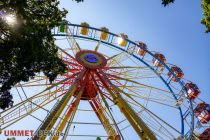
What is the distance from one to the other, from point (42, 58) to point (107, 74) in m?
10.6

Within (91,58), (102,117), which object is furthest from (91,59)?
(102,117)

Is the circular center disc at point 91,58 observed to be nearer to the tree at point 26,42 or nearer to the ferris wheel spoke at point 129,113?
the ferris wheel spoke at point 129,113

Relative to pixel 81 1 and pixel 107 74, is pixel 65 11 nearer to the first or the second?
pixel 81 1

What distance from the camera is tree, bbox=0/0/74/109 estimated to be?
36.1 feet

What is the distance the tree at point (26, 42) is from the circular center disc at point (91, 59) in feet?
28.9

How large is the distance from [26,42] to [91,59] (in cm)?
1122

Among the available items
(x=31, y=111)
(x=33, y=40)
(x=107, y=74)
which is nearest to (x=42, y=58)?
(x=33, y=40)

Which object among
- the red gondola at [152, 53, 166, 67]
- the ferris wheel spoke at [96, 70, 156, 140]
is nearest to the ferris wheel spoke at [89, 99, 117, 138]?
the ferris wheel spoke at [96, 70, 156, 140]

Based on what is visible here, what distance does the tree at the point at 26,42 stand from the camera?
36.1 feet

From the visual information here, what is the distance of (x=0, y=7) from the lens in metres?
10.7

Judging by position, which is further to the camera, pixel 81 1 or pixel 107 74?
pixel 107 74

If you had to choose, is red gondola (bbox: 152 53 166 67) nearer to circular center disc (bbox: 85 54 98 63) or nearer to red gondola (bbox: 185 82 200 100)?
red gondola (bbox: 185 82 200 100)

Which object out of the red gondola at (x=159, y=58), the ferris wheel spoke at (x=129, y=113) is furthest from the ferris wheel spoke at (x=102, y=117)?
the red gondola at (x=159, y=58)

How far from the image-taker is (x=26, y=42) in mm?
11320
